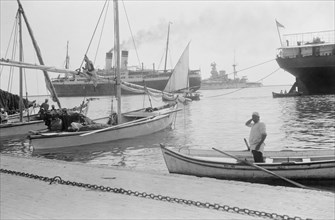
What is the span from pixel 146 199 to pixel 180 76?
20.8 meters

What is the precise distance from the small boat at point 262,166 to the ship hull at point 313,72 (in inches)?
1812

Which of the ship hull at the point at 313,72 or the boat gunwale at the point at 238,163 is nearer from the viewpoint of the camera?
the boat gunwale at the point at 238,163

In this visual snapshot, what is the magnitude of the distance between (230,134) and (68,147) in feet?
32.2

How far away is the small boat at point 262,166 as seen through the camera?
910 cm

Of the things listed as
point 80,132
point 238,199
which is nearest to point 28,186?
point 238,199

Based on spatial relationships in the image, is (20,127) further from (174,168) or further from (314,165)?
(314,165)

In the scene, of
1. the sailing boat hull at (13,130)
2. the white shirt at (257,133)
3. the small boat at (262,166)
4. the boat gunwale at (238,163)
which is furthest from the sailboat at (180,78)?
the white shirt at (257,133)

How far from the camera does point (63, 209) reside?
497 cm

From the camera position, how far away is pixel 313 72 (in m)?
54.2

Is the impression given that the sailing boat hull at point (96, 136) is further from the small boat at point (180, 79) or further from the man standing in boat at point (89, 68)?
the small boat at point (180, 79)


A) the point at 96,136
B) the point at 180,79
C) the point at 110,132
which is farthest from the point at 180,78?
the point at 96,136

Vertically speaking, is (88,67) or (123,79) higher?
(123,79)

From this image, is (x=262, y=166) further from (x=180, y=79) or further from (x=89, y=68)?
(x=180, y=79)

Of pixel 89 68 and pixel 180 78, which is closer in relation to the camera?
pixel 89 68
